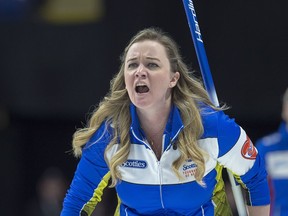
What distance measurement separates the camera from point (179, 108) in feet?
15.7

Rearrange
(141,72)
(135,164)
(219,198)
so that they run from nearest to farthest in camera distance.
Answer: (141,72) < (135,164) < (219,198)

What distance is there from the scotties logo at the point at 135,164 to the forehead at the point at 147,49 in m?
0.61

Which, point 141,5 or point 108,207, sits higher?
point 141,5

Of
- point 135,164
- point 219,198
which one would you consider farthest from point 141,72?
point 219,198

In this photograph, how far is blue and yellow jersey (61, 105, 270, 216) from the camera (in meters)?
4.68

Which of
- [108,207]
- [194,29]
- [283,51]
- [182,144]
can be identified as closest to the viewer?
[182,144]

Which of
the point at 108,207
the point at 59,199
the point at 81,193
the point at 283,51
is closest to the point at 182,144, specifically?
the point at 81,193

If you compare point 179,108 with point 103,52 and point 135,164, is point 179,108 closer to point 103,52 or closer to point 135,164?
point 135,164

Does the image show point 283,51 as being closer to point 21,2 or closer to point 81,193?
point 21,2

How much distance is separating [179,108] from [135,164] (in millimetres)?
418

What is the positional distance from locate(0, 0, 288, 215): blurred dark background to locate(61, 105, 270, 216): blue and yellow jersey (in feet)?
17.5

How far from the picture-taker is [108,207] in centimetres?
1202

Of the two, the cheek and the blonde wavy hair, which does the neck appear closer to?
the blonde wavy hair

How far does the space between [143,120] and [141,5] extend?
221 inches
